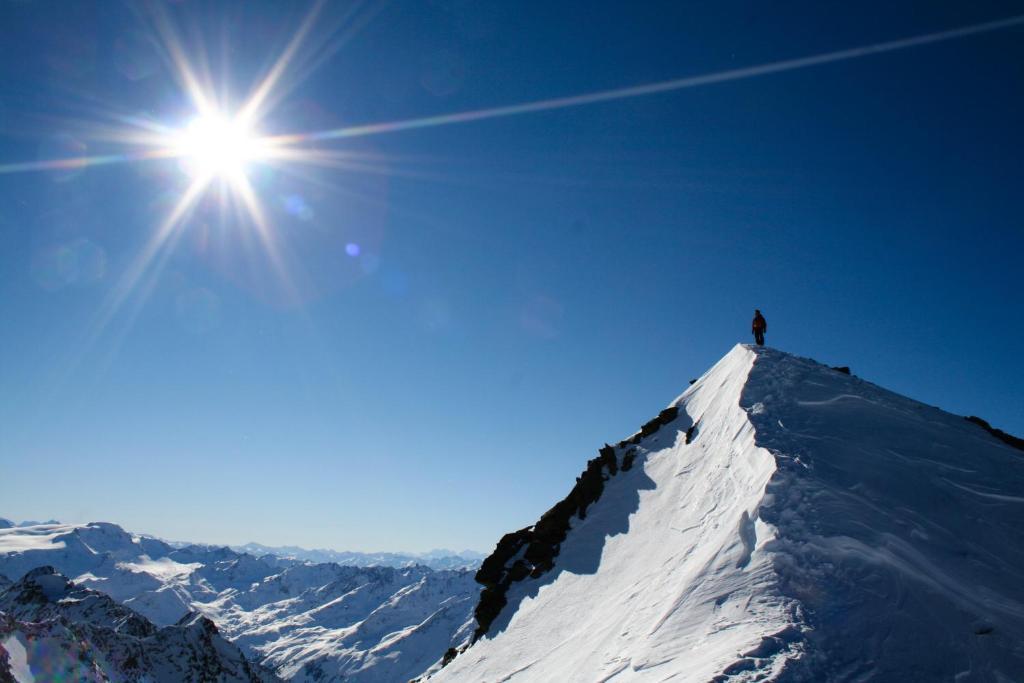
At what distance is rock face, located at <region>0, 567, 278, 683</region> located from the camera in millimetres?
94062

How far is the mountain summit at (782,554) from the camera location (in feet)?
39.4

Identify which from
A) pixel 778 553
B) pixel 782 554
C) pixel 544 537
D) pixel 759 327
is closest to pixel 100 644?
pixel 544 537

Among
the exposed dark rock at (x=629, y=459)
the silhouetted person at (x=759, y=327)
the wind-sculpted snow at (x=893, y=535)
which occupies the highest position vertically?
the silhouetted person at (x=759, y=327)

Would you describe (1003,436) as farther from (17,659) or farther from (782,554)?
(17,659)

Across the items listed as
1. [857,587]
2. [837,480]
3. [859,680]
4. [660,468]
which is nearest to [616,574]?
[660,468]

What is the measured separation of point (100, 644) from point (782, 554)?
16996 centimetres

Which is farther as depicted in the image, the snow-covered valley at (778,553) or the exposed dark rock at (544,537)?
the exposed dark rock at (544,537)

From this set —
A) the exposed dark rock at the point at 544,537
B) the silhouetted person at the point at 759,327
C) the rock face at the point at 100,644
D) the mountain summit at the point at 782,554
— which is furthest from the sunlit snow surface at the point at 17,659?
the silhouetted person at the point at 759,327

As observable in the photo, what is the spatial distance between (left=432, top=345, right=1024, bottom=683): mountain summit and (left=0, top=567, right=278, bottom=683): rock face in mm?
96735

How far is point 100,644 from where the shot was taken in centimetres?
12925

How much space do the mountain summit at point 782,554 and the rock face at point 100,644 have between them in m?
96.7

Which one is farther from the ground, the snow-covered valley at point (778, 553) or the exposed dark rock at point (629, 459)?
the exposed dark rock at point (629, 459)

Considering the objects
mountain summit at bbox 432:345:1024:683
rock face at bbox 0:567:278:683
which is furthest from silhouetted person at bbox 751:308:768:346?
rock face at bbox 0:567:278:683

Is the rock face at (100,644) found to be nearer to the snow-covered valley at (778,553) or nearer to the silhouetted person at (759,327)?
the snow-covered valley at (778,553)
